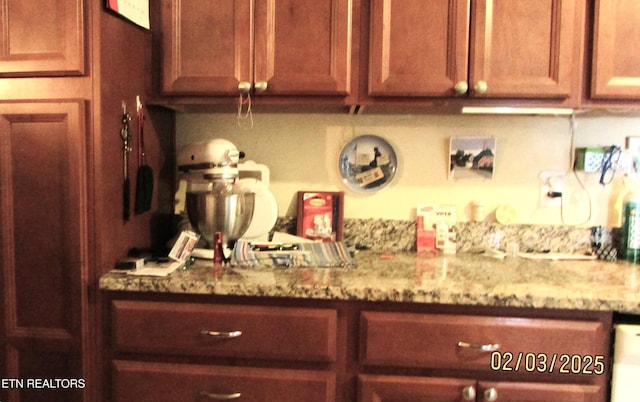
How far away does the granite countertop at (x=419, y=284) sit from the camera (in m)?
1.27

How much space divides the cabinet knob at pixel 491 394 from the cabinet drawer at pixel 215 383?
1.37 ft

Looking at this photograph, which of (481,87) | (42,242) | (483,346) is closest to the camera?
(483,346)

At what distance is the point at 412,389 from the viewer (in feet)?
4.30

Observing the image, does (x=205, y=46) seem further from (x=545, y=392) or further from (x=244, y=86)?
(x=545, y=392)

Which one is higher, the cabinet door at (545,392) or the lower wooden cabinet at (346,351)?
the lower wooden cabinet at (346,351)

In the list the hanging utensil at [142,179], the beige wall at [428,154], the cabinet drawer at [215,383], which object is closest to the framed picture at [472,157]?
the beige wall at [428,154]

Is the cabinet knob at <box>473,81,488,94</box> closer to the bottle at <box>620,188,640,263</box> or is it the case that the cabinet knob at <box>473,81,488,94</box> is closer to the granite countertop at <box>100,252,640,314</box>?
the granite countertop at <box>100,252,640,314</box>

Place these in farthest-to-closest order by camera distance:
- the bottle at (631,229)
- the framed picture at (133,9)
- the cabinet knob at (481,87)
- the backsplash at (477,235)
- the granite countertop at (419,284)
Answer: the backsplash at (477,235)
the bottle at (631,229)
the cabinet knob at (481,87)
the framed picture at (133,9)
the granite countertop at (419,284)

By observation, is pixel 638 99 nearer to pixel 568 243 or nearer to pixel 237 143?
pixel 568 243

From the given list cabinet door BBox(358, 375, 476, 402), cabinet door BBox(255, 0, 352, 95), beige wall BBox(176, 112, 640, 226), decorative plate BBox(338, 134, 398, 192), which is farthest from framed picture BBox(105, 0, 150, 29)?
cabinet door BBox(358, 375, 476, 402)

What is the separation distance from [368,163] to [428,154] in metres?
0.24

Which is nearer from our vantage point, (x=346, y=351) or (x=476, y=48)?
(x=346, y=351)

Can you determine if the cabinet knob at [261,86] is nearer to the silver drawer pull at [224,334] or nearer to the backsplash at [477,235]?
the backsplash at [477,235]

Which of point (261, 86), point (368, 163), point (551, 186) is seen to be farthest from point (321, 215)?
point (551, 186)
